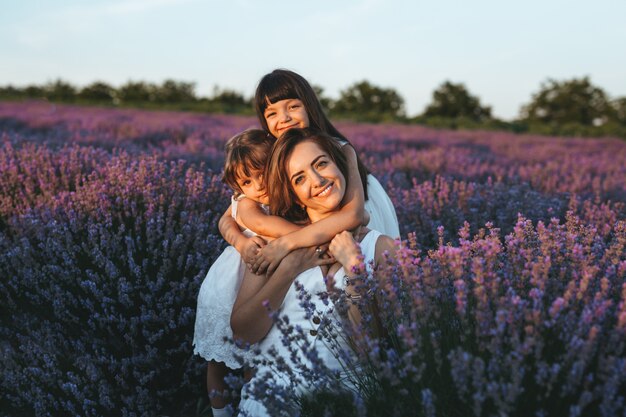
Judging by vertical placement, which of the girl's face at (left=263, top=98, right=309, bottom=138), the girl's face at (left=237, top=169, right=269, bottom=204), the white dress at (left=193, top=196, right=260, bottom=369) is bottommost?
the white dress at (left=193, top=196, right=260, bottom=369)

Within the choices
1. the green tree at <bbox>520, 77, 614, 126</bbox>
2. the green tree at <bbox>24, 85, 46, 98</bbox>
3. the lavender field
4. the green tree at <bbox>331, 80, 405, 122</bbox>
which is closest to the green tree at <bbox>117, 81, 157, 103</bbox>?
the green tree at <bbox>24, 85, 46, 98</bbox>

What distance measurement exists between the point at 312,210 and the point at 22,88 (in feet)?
89.3

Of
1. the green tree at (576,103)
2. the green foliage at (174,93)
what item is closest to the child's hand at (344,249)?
the green foliage at (174,93)

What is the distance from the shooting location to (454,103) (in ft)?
93.7

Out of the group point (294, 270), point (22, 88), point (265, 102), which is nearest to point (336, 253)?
point (294, 270)

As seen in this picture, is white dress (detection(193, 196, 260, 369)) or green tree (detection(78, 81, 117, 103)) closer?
white dress (detection(193, 196, 260, 369))

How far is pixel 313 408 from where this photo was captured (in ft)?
5.69

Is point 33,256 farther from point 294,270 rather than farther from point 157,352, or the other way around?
point 294,270

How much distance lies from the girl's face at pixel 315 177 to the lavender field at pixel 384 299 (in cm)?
37

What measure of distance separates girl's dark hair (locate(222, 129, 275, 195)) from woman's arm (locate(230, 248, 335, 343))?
0.59 m

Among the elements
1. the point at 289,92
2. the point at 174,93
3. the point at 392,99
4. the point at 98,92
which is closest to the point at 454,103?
the point at 392,99

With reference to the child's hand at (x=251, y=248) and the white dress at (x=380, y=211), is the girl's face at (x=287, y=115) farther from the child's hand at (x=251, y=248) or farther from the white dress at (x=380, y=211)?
the child's hand at (x=251, y=248)

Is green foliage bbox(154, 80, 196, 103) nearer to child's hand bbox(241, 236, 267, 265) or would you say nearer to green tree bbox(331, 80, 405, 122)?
green tree bbox(331, 80, 405, 122)

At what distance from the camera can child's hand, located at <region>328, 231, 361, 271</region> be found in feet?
6.84
